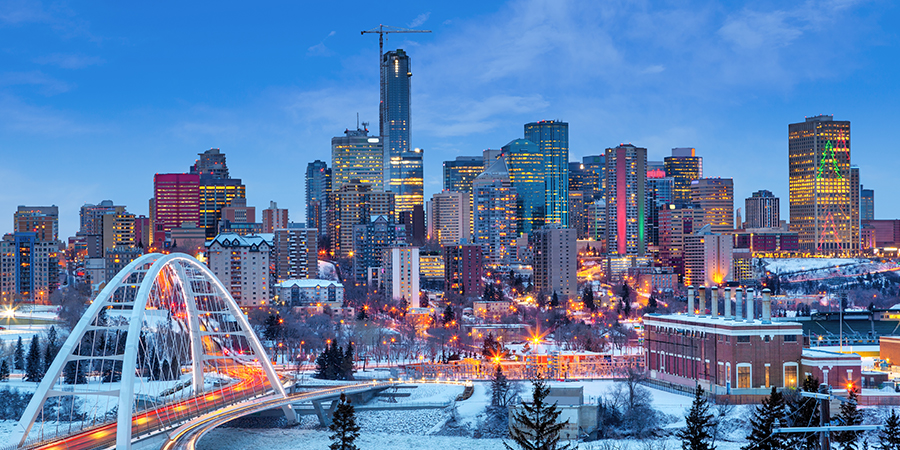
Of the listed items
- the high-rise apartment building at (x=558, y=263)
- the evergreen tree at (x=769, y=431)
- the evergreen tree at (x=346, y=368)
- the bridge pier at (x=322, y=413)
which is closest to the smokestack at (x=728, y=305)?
the evergreen tree at (x=769, y=431)

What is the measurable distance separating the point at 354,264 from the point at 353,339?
77.1 m

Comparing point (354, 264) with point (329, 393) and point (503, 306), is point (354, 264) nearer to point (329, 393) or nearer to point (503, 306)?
point (503, 306)

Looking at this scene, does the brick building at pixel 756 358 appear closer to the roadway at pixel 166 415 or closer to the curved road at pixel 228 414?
the curved road at pixel 228 414

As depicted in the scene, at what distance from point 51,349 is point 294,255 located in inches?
3942

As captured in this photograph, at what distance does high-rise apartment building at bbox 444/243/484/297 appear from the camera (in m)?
174

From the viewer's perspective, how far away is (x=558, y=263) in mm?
175625

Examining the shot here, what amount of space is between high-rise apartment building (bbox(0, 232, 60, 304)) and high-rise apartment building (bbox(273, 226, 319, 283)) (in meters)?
39.5

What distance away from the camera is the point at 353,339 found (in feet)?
360

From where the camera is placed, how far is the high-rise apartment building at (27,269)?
506 feet

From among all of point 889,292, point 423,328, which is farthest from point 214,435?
point 889,292

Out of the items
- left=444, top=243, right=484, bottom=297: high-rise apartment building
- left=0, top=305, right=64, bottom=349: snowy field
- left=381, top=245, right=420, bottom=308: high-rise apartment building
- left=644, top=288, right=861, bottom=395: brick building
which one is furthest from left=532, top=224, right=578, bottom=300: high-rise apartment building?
left=644, top=288, right=861, bottom=395: brick building

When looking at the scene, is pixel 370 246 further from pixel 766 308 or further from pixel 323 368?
pixel 766 308

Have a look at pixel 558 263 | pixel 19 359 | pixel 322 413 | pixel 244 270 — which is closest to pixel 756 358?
pixel 322 413

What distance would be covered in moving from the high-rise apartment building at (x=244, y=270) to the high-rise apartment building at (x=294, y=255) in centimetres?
3626
